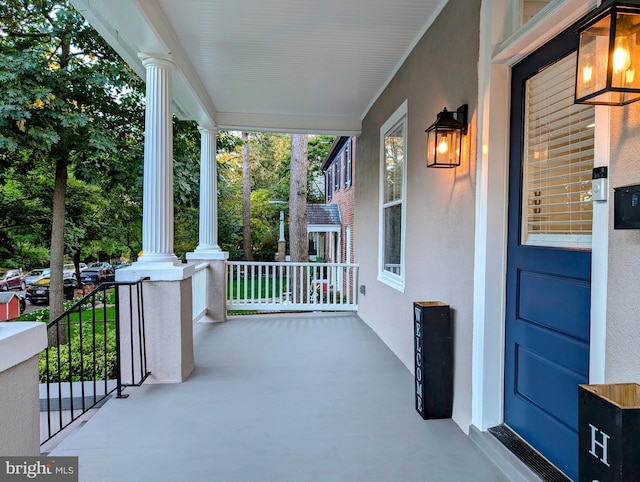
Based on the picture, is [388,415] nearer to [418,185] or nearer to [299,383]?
[299,383]

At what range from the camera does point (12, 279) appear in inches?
460

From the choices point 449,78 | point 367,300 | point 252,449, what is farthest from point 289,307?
point 449,78

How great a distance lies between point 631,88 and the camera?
3.97 feet

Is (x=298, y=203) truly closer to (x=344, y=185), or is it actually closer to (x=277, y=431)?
(x=344, y=185)

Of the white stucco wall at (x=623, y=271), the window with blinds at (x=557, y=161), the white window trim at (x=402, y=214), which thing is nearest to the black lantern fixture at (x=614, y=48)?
the white stucco wall at (x=623, y=271)

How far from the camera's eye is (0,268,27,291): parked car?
11.2 m

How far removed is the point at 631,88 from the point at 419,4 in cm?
214

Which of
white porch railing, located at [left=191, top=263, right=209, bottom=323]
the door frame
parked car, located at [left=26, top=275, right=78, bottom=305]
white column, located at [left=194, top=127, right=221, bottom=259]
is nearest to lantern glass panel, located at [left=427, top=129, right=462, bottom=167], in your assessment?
the door frame

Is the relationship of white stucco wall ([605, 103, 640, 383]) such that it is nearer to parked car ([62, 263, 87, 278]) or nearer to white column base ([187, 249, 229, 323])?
white column base ([187, 249, 229, 323])

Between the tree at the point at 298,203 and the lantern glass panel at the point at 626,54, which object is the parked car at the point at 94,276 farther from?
the lantern glass panel at the point at 626,54

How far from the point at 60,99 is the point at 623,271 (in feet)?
23.0

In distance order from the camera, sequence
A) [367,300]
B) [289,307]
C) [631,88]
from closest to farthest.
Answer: [631,88] → [367,300] → [289,307]

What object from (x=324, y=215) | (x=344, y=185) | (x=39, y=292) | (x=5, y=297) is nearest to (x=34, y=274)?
(x=39, y=292)

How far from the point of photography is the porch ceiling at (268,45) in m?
2.86
